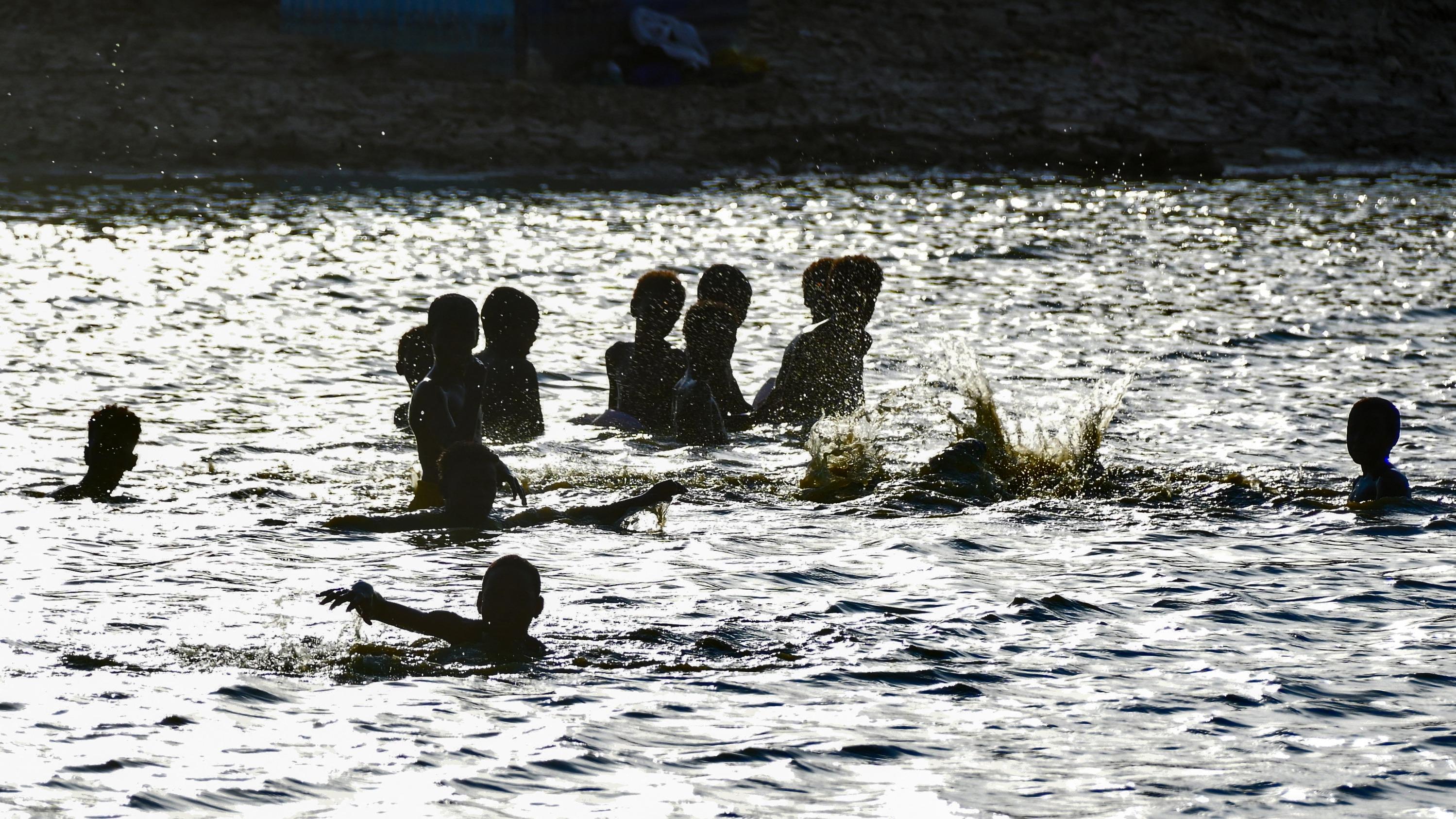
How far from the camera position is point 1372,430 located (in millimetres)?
9562

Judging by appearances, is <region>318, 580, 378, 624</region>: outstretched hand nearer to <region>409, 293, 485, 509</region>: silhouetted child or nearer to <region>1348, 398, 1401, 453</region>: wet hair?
<region>409, 293, 485, 509</region>: silhouetted child

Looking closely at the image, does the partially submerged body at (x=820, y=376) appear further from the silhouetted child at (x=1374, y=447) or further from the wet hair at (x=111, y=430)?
the wet hair at (x=111, y=430)

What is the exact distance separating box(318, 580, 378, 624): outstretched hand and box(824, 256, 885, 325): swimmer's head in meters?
5.43

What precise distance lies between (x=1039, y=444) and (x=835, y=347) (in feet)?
5.23

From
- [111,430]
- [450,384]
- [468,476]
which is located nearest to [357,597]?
[468,476]

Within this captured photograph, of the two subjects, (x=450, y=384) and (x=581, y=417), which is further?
(x=581, y=417)

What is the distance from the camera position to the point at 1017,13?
36.7 meters

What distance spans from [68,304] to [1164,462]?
998 cm

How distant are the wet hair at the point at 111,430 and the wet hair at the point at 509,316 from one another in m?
2.11

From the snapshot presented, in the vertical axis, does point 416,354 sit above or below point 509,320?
below

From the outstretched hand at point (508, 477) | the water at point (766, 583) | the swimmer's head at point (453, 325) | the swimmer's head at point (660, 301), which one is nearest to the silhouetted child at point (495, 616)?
the water at point (766, 583)

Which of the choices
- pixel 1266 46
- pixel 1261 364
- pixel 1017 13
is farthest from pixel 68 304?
pixel 1266 46

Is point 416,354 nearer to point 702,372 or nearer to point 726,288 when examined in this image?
point 702,372

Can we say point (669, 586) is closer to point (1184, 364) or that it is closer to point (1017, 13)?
point (1184, 364)
